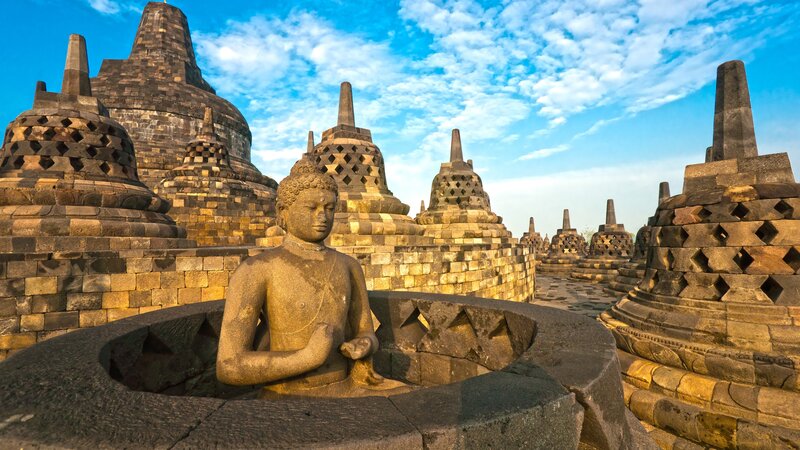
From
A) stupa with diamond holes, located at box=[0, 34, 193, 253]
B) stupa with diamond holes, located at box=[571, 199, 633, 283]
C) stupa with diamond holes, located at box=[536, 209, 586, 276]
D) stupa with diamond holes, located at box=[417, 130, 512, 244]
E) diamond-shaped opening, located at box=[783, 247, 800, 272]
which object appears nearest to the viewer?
diamond-shaped opening, located at box=[783, 247, 800, 272]

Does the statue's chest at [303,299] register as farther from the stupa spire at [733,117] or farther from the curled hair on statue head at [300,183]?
the stupa spire at [733,117]

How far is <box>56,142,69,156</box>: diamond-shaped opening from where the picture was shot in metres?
6.08

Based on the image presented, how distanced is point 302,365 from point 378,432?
0.83 meters

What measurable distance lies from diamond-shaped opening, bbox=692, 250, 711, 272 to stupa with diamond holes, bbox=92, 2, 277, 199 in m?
16.4

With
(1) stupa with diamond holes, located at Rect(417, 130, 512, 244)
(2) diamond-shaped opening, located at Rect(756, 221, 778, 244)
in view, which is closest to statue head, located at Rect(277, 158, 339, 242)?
(2) diamond-shaped opening, located at Rect(756, 221, 778, 244)

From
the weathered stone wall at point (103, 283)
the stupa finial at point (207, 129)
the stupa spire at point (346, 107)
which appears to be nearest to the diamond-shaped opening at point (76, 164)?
the weathered stone wall at point (103, 283)

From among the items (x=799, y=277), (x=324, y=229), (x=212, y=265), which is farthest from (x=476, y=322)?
(x=212, y=265)

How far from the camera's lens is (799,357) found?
3217 millimetres

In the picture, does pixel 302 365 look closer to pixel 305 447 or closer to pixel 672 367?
pixel 305 447

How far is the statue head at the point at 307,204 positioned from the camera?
2.22 m

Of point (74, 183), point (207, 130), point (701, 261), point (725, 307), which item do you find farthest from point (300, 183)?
point (207, 130)

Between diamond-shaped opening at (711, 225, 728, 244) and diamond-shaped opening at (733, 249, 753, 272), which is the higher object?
diamond-shaped opening at (711, 225, 728, 244)

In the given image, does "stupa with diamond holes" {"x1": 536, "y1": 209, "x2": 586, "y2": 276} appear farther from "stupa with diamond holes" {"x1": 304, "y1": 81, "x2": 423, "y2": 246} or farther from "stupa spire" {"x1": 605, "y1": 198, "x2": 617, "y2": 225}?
"stupa with diamond holes" {"x1": 304, "y1": 81, "x2": 423, "y2": 246}

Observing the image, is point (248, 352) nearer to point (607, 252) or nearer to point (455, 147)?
point (455, 147)
